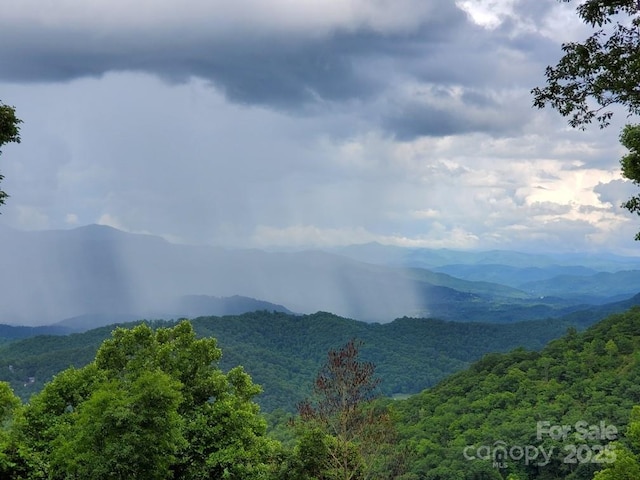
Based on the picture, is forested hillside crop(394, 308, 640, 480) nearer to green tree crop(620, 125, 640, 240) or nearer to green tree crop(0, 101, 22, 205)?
green tree crop(620, 125, 640, 240)

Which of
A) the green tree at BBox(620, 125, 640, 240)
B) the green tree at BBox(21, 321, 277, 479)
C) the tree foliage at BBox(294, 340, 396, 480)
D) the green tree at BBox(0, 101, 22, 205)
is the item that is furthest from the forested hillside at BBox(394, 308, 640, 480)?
the green tree at BBox(0, 101, 22, 205)

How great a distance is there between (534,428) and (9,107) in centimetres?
7350

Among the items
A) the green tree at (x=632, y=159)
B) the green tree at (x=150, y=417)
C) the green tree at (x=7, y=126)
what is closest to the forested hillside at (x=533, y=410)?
the green tree at (x=150, y=417)

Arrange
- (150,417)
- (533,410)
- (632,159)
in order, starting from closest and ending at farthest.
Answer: (632,159), (150,417), (533,410)

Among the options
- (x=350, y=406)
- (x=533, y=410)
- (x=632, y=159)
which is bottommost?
(x=533, y=410)

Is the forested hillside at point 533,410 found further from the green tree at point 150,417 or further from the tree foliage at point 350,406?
the green tree at point 150,417

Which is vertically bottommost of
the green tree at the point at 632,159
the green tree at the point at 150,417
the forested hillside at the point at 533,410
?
the forested hillside at the point at 533,410

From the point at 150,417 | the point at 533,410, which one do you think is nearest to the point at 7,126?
the point at 150,417

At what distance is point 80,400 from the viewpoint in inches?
938

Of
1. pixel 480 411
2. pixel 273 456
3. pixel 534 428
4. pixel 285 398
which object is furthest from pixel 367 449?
pixel 285 398

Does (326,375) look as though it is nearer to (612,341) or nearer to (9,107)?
(9,107)

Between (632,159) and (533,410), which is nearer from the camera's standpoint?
(632,159)

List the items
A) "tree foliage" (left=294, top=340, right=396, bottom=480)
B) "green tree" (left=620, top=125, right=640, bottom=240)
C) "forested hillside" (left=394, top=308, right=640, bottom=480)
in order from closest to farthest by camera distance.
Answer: "green tree" (left=620, top=125, right=640, bottom=240) → "tree foliage" (left=294, top=340, right=396, bottom=480) → "forested hillside" (left=394, top=308, right=640, bottom=480)

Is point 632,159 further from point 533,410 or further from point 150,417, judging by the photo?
point 533,410
